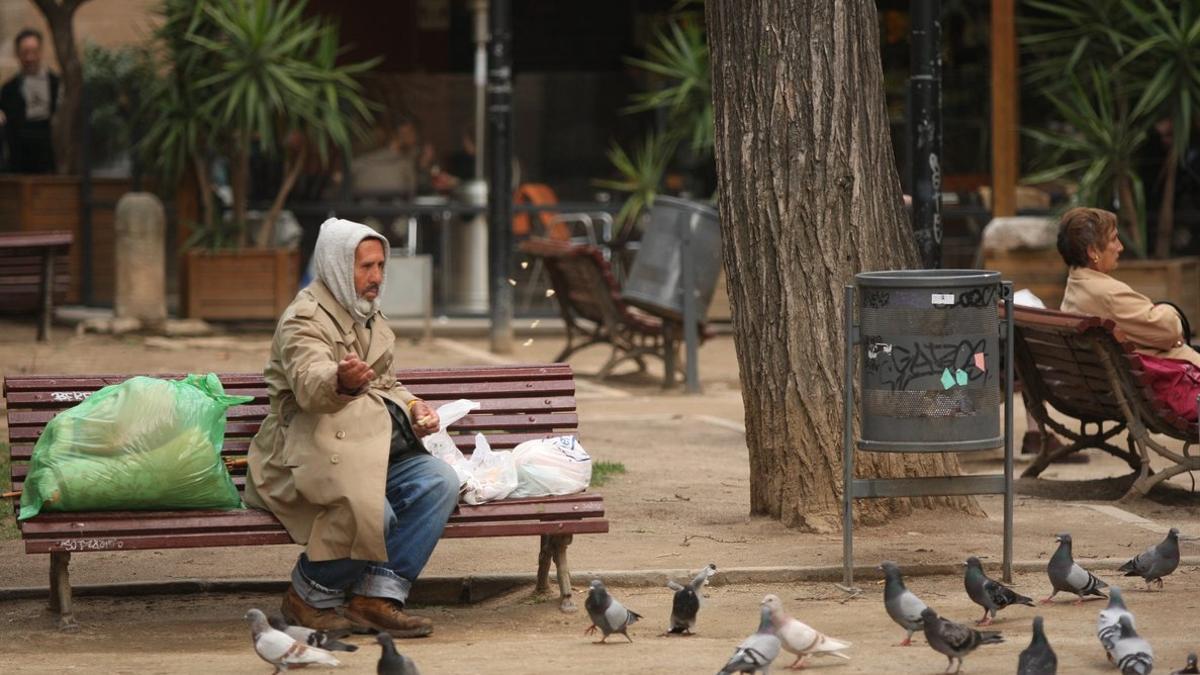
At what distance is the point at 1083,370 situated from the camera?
29.6 ft

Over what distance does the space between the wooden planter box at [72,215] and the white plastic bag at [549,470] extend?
458 inches

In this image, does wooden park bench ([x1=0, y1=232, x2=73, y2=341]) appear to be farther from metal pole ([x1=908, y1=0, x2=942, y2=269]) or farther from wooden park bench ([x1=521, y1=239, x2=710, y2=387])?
metal pole ([x1=908, y1=0, x2=942, y2=269])

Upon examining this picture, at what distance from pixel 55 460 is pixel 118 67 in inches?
473

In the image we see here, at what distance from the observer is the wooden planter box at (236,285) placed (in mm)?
16938

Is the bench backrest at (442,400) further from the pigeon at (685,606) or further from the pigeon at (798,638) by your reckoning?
the pigeon at (798,638)

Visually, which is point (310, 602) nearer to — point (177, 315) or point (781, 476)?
point (781, 476)

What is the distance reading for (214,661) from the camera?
20.7 ft

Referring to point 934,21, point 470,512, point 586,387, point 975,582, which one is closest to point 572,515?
point 470,512

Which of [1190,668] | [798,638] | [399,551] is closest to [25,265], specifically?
[399,551]

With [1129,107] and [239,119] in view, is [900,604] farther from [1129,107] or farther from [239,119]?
[239,119]

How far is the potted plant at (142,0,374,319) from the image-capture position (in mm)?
16438

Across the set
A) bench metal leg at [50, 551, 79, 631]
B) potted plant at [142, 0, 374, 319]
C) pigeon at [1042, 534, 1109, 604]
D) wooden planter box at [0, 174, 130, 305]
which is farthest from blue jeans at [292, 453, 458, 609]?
wooden planter box at [0, 174, 130, 305]

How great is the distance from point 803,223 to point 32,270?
886 cm

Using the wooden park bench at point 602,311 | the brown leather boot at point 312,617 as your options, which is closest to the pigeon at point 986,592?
the brown leather boot at point 312,617
